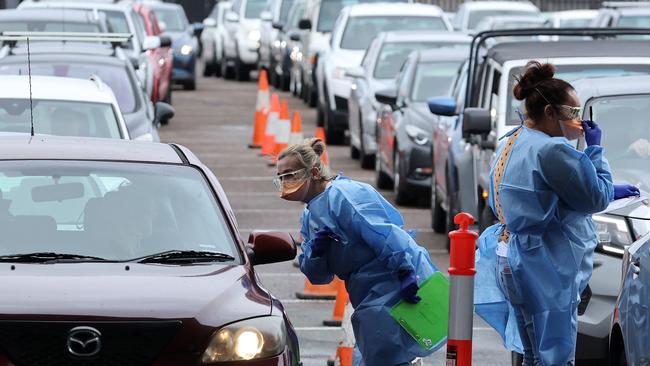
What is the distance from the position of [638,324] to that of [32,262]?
2350 millimetres

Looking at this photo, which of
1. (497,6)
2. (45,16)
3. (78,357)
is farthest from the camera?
(497,6)

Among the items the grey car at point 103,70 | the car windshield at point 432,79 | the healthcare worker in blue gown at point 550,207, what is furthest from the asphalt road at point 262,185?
the healthcare worker in blue gown at point 550,207

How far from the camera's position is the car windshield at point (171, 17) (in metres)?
38.8

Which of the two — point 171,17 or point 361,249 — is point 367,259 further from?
A: point 171,17

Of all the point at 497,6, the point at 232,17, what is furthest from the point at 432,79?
the point at 232,17

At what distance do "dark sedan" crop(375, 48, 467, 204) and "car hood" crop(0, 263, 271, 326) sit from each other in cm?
1075

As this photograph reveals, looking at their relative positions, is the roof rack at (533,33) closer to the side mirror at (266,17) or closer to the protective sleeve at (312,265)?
the protective sleeve at (312,265)

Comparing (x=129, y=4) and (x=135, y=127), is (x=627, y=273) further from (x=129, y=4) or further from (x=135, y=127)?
(x=129, y=4)

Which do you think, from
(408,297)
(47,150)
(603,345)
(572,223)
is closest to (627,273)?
(572,223)

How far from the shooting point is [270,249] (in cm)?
798

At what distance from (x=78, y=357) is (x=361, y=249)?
1521 millimetres

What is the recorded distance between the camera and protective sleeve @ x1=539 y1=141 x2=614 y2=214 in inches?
295

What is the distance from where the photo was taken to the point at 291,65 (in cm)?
3559

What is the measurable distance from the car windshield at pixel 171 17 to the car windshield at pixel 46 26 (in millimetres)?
16684
